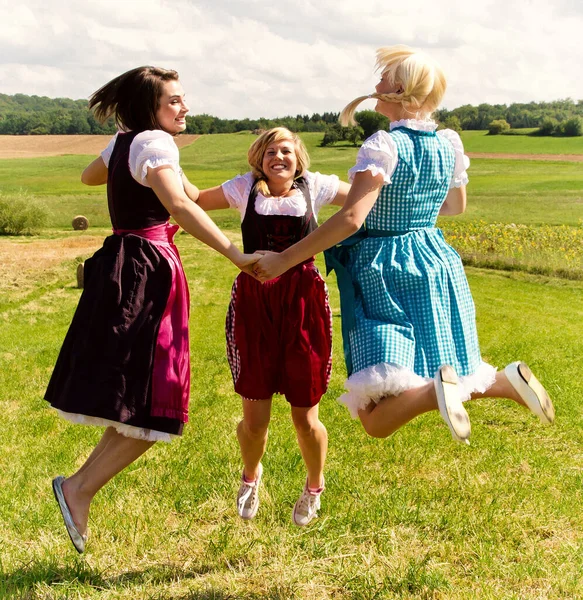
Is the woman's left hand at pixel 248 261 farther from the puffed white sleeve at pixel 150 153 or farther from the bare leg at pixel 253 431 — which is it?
Answer: the bare leg at pixel 253 431

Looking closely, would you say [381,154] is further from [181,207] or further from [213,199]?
[213,199]

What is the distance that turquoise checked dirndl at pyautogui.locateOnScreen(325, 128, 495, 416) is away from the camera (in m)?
2.85

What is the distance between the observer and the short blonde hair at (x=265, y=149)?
3318mm

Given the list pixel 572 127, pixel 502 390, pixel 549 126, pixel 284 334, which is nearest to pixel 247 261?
pixel 284 334

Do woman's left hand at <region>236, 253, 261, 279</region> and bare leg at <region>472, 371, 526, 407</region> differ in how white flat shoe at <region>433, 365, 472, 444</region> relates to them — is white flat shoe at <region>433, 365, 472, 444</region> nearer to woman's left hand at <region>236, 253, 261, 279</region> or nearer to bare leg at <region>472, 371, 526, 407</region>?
bare leg at <region>472, 371, 526, 407</region>

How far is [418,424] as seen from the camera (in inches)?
225

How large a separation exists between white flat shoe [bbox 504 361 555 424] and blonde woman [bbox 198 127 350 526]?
843 millimetres

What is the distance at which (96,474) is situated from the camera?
10.0 feet

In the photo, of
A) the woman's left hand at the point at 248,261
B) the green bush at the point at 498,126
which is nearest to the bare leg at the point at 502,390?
the woman's left hand at the point at 248,261

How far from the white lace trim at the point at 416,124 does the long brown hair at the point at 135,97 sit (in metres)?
0.97

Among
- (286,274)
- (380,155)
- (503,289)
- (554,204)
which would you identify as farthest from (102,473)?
(554,204)

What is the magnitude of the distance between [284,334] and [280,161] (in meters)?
0.77

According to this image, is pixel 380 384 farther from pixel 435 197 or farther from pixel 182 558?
pixel 182 558

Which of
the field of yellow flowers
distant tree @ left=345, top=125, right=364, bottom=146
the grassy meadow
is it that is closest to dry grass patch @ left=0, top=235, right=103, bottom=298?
distant tree @ left=345, top=125, right=364, bottom=146
